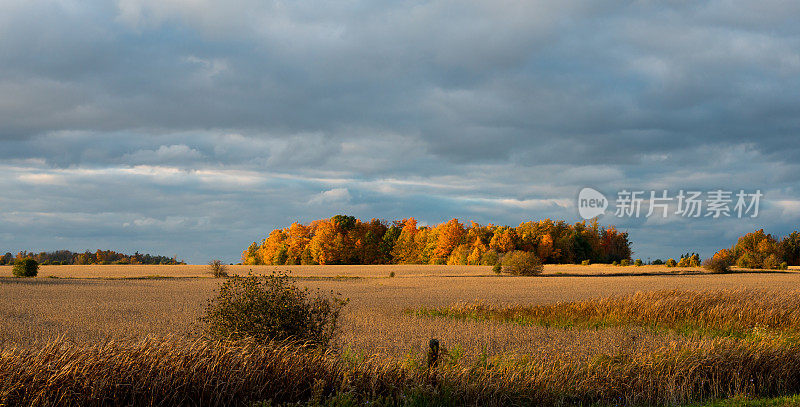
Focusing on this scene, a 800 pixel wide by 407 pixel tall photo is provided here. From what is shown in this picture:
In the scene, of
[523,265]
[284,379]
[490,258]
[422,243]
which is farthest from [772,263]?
[284,379]

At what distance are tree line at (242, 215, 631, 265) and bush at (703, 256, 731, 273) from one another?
26042 millimetres

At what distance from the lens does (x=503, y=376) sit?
10172 mm

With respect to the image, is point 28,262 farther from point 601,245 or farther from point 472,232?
point 601,245

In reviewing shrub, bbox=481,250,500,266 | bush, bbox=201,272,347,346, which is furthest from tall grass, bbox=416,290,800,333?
shrub, bbox=481,250,500,266

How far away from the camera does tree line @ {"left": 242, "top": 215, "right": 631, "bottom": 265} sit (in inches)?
3895

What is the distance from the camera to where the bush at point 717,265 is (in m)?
76.7

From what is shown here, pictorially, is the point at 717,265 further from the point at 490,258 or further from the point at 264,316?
the point at 264,316

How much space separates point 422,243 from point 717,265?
164ft

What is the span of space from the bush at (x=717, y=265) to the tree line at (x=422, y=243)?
2604 centimetres

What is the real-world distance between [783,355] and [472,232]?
92.0 meters

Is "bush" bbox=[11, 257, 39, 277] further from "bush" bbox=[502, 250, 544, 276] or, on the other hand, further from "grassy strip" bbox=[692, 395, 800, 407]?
"grassy strip" bbox=[692, 395, 800, 407]

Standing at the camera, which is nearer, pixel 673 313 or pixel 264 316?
pixel 264 316

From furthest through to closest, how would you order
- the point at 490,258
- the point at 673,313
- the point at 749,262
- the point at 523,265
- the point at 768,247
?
the point at 768,247 < the point at 749,262 < the point at 490,258 < the point at 523,265 < the point at 673,313

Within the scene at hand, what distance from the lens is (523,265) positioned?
222ft
